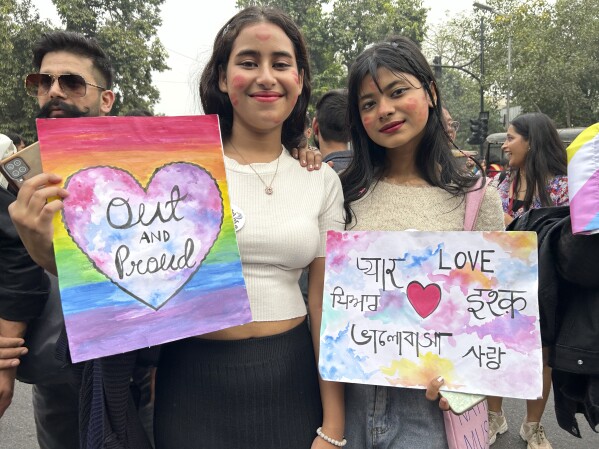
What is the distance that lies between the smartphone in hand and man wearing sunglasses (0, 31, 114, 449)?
41.9 inches

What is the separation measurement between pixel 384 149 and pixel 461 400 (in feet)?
2.90

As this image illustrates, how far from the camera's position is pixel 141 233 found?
1.27m

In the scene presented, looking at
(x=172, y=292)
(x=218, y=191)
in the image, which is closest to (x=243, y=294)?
(x=172, y=292)

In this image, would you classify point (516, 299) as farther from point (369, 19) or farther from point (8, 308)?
point (369, 19)

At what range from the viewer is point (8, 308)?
146 centimetres

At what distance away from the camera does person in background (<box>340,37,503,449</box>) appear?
1.48 meters

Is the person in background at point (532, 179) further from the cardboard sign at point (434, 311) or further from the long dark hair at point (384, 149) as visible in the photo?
the cardboard sign at point (434, 311)

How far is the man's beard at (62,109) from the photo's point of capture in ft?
6.88

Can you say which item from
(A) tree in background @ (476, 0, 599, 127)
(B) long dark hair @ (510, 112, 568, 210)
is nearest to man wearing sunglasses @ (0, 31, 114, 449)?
(B) long dark hair @ (510, 112, 568, 210)

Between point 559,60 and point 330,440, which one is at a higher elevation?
point 559,60

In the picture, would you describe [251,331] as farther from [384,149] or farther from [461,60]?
[461,60]

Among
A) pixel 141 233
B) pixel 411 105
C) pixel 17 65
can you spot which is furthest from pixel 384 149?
pixel 17 65

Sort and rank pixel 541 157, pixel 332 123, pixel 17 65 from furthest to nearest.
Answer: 1. pixel 17 65
2. pixel 541 157
3. pixel 332 123

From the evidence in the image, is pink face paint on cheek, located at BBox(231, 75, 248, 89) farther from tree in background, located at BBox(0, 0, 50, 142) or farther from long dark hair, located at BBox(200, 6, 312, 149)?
tree in background, located at BBox(0, 0, 50, 142)
